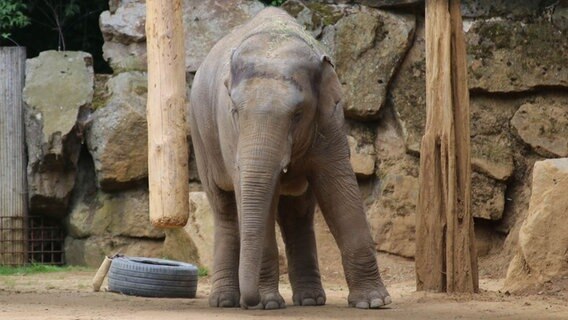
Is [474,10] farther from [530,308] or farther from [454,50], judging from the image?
[530,308]

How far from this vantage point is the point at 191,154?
13555 mm

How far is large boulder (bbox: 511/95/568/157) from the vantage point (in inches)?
489

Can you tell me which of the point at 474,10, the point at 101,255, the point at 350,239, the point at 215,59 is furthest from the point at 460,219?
the point at 101,255

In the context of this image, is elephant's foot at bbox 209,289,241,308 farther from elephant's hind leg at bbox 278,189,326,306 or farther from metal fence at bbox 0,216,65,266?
metal fence at bbox 0,216,65,266

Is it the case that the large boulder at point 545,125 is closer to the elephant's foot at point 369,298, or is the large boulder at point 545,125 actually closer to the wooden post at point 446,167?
the wooden post at point 446,167

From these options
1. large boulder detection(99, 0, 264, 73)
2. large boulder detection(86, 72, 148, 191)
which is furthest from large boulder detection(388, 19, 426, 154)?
large boulder detection(86, 72, 148, 191)

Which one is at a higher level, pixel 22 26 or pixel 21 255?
pixel 22 26

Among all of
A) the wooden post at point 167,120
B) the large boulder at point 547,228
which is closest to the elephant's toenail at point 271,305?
the wooden post at point 167,120

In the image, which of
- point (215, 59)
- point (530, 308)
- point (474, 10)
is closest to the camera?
point (530, 308)

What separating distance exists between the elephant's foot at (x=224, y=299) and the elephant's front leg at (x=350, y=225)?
919 mm

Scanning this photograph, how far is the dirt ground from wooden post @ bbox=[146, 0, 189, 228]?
73cm

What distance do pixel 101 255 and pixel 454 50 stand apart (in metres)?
4.99

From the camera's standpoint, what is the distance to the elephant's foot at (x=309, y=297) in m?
9.40

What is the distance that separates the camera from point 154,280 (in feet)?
33.9
